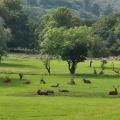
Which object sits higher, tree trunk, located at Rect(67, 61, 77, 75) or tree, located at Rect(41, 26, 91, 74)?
tree, located at Rect(41, 26, 91, 74)

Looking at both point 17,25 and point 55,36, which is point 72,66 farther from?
point 17,25

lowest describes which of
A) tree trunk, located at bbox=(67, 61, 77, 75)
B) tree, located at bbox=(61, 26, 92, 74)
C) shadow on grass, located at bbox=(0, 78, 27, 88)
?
tree trunk, located at bbox=(67, 61, 77, 75)

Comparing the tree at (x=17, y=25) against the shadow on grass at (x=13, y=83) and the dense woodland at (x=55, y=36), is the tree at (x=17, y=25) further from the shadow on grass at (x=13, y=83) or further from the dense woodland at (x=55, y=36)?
the shadow on grass at (x=13, y=83)

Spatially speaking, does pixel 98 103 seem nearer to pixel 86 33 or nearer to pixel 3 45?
pixel 3 45

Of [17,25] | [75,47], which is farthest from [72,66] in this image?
[17,25]

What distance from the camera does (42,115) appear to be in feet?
125

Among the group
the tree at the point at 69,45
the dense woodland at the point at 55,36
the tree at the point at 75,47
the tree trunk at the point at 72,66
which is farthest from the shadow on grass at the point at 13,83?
the tree at the point at 75,47

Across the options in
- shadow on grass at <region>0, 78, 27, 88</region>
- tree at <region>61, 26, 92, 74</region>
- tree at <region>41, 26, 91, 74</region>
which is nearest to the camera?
shadow on grass at <region>0, 78, 27, 88</region>

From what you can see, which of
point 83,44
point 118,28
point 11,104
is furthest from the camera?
point 118,28

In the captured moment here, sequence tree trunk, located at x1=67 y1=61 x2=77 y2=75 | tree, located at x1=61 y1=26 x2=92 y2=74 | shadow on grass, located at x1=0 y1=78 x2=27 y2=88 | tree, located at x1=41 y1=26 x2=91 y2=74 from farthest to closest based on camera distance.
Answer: tree, located at x1=41 y1=26 x2=91 y2=74 → tree, located at x1=61 y1=26 x2=92 y2=74 → tree trunk, located at x1=67 y1=61 x2=77 y2=75 → shadow on grass, located at x1=0 y1=78 x2=27 y2=88

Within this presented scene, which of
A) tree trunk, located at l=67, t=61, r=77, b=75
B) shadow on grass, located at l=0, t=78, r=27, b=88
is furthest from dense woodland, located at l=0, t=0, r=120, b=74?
shadow on grass, located at l=0, t=78, r=27, b=88

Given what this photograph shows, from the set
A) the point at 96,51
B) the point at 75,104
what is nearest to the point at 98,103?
the point at 75,104

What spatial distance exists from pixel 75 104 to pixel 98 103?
2686 mm

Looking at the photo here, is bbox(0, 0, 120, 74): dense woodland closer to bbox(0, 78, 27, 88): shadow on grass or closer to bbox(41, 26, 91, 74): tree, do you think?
bbox(41, 26, 91, 74): tree
